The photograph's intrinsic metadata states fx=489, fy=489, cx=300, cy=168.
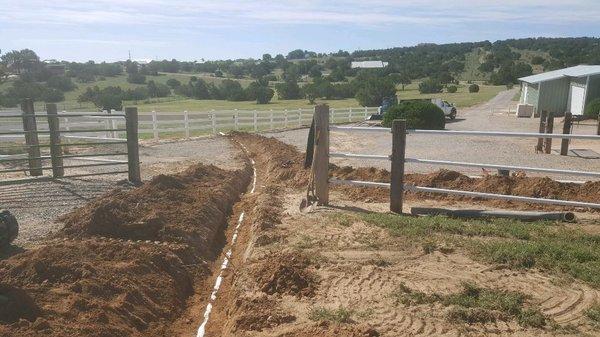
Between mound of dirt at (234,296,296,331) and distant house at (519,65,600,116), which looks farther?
distant house at (519,65,600,116)

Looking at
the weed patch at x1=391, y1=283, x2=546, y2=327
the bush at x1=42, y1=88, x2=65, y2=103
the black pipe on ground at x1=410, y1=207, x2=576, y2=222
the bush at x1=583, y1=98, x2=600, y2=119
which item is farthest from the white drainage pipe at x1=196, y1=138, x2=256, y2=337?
the bush at x1=42, y1=88, x2=65, y2=103

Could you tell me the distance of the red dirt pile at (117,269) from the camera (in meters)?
4.09

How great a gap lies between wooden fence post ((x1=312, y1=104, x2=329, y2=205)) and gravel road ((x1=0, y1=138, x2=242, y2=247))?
13.0 ft

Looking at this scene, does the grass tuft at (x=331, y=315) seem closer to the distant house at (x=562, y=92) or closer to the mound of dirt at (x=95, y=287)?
the mound of dirt at (x=95, y=287)

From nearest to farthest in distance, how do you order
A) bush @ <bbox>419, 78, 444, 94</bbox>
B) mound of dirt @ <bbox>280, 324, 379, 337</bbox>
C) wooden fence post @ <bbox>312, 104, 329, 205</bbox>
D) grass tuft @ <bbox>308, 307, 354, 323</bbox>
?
mound of dirt @ <bbox>280, 324, 379, 337</bbox>, grass tuft @ <bbox>308, 307, 354, 323</bbox>, wooden fence post @ <bbox>312, 104, 329, 205</bbox>, bush @ <bbox>419, 78, 444, 94</bbox>

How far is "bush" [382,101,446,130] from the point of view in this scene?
22.0 metres

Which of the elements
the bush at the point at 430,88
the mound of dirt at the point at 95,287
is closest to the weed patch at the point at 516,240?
the mound of dirt at the point at 95,287

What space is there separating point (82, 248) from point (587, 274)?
5341 millimetres

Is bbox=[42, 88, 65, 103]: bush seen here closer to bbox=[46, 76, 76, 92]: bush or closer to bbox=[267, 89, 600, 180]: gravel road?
bbox=[46, 76, 76, 92]: bush

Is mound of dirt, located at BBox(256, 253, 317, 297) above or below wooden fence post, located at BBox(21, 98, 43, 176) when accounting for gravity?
below

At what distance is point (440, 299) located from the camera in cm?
450

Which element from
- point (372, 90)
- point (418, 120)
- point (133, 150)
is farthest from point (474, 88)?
point (133, 150)

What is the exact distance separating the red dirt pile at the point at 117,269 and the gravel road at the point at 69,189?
1.69 feet

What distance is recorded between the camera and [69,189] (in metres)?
9.83
